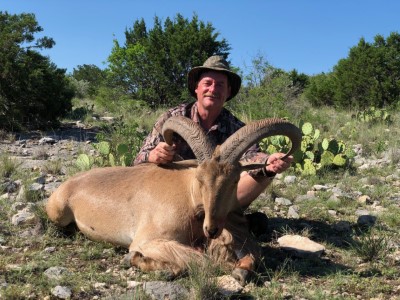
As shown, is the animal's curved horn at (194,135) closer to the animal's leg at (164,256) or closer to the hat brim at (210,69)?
the animal's leg at (164,256)

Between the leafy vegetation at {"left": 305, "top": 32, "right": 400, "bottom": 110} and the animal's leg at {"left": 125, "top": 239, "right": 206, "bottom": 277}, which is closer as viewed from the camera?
the animal's leg at {"left": 125, "top": 239, "right": 206, "bottom": 277}

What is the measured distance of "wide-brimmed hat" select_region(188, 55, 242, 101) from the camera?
5.26 metres

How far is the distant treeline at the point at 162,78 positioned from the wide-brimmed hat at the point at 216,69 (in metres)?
6.36

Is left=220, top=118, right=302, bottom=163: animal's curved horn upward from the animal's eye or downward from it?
upward

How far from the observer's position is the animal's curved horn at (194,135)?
3918 mm

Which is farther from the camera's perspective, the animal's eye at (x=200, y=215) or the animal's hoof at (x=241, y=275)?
the animal's eye at (x=200, y=215)

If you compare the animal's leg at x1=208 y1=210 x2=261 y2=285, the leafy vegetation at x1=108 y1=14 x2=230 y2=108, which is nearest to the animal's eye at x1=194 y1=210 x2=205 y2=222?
the animal's leg at x1=208 y1=210 x2=261 y2=285

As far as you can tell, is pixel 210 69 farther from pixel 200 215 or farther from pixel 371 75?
pixel 371 75

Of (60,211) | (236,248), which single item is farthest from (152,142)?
(236,248)

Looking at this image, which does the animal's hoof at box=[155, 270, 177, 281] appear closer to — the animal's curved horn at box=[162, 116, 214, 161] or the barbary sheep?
the barbary sheep

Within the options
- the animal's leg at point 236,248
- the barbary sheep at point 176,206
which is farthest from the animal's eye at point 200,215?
the animal's leg at point 236,248

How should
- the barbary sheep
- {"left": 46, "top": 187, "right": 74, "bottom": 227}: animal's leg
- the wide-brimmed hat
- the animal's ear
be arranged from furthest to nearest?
the wide-brimmed hat
{"left": 46, "top": 187, "right": 74, "bottom": 227}: animal's leg
the animal's ear
the barbary sheep

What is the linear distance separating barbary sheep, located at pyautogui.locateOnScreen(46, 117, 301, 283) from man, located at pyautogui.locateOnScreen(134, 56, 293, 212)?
0.73ft

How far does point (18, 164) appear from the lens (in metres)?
7.32
